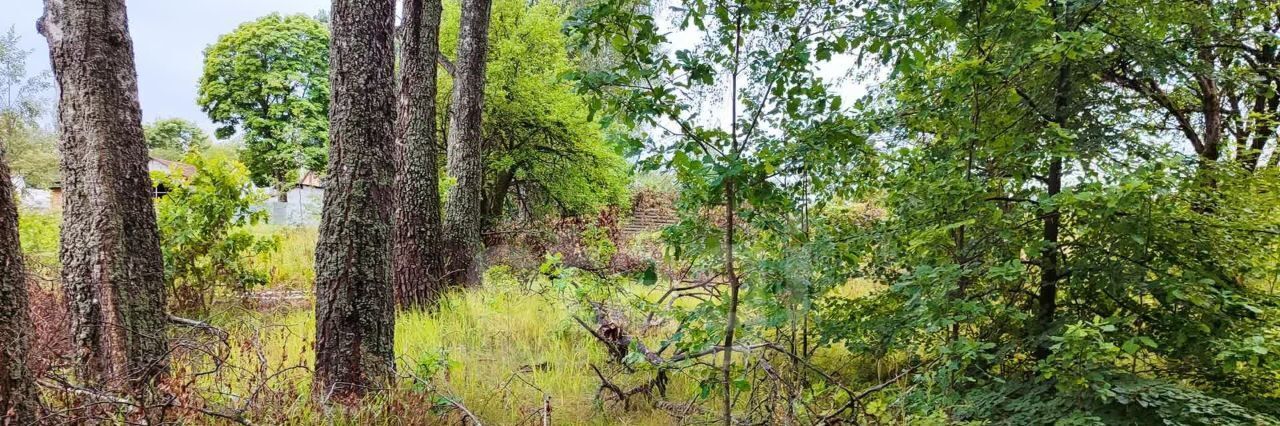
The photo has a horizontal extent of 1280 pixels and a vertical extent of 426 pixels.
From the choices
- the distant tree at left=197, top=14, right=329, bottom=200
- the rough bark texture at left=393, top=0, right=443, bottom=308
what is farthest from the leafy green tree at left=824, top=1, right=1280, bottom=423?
the distant tree at left=197, top=14, right=329, bottom=200

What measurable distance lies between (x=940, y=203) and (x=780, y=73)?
132 cm

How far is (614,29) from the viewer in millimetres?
2174

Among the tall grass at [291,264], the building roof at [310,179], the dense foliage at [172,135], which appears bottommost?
the tall grass at [291,264]

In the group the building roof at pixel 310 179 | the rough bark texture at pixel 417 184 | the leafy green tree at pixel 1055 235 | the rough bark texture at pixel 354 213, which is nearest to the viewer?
the leafy green tree at pixel 1055 235

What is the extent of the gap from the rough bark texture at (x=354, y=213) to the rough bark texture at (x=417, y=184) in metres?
2.58

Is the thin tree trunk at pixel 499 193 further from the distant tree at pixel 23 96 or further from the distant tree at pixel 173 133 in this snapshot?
the distant tree at pixel 173 133

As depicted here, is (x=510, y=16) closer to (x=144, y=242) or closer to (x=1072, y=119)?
(x=144, y=242)

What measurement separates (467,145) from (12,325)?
563 cm

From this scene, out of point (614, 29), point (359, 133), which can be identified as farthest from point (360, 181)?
point (614, 29)

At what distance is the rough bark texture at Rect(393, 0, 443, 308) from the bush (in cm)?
150

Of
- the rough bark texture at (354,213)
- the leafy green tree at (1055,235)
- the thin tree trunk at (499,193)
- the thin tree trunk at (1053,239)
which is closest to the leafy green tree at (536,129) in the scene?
the thin tree trunk at (499,193)

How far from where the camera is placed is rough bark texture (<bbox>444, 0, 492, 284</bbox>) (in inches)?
268

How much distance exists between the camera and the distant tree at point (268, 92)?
2123 cm

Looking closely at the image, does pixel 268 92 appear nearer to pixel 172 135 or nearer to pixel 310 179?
pixel 310 179
